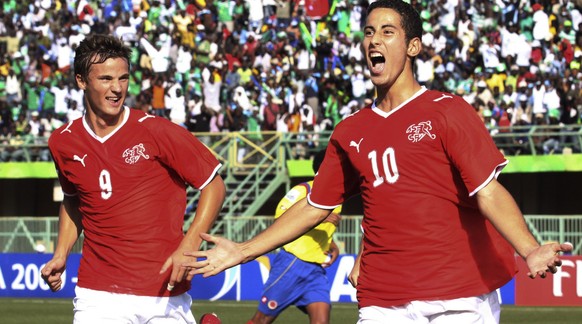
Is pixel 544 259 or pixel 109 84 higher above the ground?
pixel 109 84

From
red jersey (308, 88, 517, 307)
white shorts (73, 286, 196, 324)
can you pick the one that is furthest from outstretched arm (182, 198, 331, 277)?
white shorts (73, 286, 196, 324)

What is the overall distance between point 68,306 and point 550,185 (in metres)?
11.7

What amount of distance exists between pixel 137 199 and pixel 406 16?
227 cm

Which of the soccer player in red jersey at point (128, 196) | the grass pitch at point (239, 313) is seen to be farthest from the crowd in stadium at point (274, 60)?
the soccer player in red jersey at point (128, 196)

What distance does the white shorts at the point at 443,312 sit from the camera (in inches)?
243

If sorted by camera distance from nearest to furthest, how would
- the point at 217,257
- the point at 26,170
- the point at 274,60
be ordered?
1. the point at 217,257
2. the point at 26,170
3. the point at 274,60

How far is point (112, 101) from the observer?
771cm

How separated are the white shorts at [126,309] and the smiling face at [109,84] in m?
1.13

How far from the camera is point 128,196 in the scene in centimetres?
770

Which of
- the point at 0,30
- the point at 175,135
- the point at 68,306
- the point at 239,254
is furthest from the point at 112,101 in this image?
the point at 0,30

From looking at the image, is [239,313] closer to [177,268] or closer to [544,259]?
[177,268]

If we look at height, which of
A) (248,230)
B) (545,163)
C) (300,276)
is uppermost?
(300,276)

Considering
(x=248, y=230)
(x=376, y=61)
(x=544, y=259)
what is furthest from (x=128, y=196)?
(x=248, y=230)

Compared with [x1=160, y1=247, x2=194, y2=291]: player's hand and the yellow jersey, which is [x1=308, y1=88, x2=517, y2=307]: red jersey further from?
the yellow jersey
